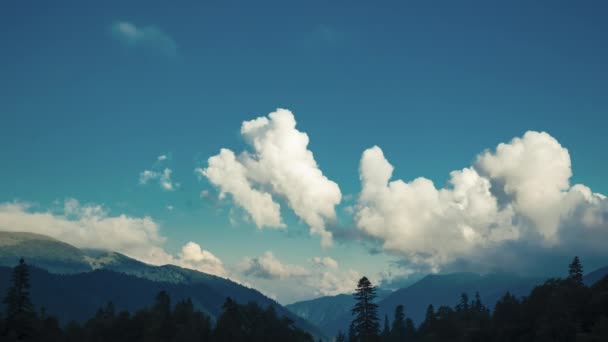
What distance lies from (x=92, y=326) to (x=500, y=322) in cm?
9520

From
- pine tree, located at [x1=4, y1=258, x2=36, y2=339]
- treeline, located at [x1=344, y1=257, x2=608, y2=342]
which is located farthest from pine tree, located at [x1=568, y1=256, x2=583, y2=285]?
pine tree, located at [x1=4, y1=258, x2=36, y2=339]

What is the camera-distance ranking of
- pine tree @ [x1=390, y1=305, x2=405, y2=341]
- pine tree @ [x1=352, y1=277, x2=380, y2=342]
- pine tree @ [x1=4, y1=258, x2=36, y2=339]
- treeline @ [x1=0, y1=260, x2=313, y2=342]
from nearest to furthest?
pine tree @ [x1=352, y1=277, x2=380, y2=342] < pine tree @ [x1=4, y1=258, x2=36, y2=339] < treeline @ [x1=0, y1=260, x2=313, y2=342] < pine tree @ [x1=390, y1=305, x2=405, y2=341]

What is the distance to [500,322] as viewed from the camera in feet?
386

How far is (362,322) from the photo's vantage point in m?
94.9

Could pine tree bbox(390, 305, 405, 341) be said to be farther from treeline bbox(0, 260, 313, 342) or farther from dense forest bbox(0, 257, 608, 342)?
treeline bbox(0, 260, 313, 342)

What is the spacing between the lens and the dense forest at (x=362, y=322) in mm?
94438

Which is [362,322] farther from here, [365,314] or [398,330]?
[398,330]

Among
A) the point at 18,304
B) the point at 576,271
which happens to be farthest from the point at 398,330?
the point at 18,304

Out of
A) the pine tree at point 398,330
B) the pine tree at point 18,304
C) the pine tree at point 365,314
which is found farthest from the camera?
the pine tree at point 398,330

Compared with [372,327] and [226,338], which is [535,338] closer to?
[372,327]

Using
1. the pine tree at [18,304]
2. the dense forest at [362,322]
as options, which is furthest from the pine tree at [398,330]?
the pine tree at [18,304]

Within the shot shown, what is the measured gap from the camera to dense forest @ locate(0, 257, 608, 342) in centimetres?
9444

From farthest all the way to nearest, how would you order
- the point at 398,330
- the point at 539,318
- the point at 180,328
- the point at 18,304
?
1. the point at 398,330
2. the point at 180,328
3. the point at 539,318
4. the point at 18,304

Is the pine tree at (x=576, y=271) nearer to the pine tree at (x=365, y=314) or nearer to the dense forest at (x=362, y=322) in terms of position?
the dense forest at (x=362, y=322)
